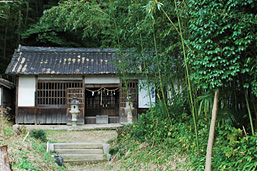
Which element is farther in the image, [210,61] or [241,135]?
[241,135]

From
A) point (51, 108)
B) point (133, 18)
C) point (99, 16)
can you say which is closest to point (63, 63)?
point (51, 108)

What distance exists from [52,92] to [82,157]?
6184mm

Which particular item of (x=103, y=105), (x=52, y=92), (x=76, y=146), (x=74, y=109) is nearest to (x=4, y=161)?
(x=76, y=146)

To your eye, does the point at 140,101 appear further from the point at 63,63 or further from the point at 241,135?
the point at 241,135

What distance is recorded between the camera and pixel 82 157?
7.03 meters

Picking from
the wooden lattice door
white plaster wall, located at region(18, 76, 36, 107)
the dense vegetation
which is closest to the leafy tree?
the dense vegetation

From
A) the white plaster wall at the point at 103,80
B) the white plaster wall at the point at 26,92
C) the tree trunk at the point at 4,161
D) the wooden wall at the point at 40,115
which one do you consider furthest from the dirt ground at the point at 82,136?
the tree trunk at the point at 4,161

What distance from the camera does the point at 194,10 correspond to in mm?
4000

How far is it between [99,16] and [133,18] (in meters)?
1.12

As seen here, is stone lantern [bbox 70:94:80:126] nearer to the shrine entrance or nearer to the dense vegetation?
the shrine entrance

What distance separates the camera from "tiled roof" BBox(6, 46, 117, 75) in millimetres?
11867

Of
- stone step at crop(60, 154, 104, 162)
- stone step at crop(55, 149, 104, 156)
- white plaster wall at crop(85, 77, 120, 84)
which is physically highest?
white plaster wall at crop(85, 77, 120, 84)

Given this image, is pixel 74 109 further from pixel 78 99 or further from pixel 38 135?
pixel 38 135

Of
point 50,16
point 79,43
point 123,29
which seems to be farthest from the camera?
point 79,43
